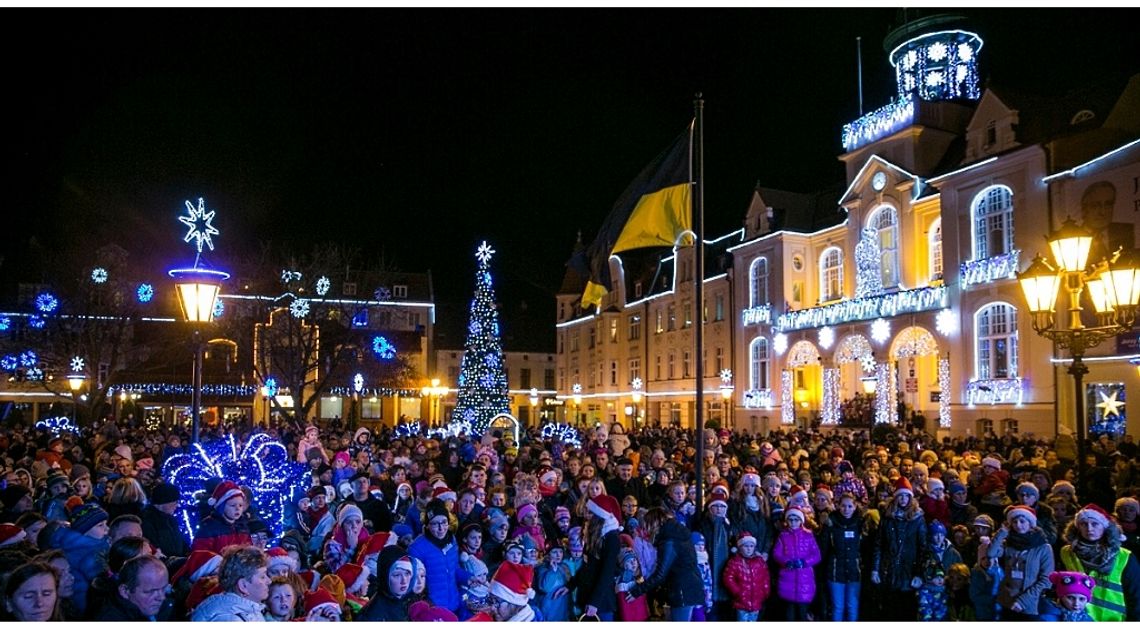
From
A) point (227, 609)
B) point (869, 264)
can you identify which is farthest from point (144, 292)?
point (227, 609)

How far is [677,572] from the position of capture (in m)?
8.38

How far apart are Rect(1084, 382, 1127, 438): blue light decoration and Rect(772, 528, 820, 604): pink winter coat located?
742 inches

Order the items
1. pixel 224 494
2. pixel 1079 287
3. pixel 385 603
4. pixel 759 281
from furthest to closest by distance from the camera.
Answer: pixel 759 281, pixel 1079 287, pixel 224 494, pixel 385 603

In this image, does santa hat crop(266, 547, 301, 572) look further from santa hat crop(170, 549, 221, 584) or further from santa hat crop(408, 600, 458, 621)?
santa hat crop(408, 600, 458, 621)

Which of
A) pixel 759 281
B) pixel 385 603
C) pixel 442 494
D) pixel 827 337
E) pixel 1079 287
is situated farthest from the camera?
pixel 759 281

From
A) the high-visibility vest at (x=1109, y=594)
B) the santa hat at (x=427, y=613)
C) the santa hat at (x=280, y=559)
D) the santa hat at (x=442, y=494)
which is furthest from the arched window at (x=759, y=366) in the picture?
the santa hat at (x=280, y=559)

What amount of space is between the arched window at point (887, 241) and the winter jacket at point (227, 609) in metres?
31.8

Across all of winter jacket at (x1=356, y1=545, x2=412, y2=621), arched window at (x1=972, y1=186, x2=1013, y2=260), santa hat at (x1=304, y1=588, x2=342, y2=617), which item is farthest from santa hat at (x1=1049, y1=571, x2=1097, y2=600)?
arched window at (x1=972, y1=186, x2=1013, y2=260)

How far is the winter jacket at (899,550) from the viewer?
9562mm

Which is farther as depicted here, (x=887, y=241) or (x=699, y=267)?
(x=887, y=241)

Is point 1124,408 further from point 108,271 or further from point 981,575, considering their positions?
point 108,271

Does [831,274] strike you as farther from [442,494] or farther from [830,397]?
[442,494]

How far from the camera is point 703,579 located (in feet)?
29.2

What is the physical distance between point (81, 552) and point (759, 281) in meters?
37.3
